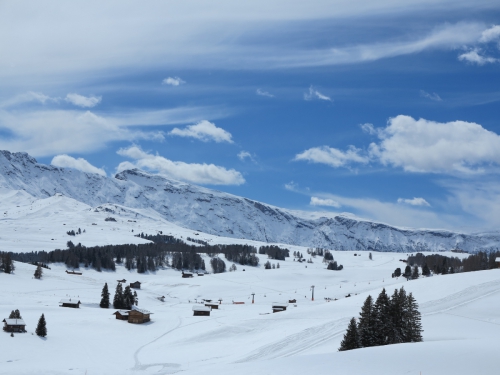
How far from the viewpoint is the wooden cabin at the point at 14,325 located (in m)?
58.3

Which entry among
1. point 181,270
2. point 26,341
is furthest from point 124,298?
point 181,270

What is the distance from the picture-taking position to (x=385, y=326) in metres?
40.0

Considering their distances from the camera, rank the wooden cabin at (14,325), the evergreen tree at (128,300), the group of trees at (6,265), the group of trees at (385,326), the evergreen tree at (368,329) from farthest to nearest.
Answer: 1. the group of trees at (6,265)
2. the evergreen tree at (128,300)
3. the wooden cabin at (14,325)
4. the evergreen tree at (368,329)
5. the group of trees at (385,326)

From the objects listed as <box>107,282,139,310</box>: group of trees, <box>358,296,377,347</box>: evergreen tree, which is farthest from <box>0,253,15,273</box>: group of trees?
<box>358,296,377,347</box>: evergreen tree

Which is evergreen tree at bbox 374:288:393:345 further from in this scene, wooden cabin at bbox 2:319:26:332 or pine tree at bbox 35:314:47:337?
wooden cabin at bbox 2:319:26:332

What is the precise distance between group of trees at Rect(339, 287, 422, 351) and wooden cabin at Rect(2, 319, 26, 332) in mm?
38734

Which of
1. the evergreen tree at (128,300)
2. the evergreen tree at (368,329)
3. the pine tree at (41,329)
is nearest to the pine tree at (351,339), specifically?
the evergreen tree at (368,329)

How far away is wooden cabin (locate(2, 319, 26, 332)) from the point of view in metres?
58.3

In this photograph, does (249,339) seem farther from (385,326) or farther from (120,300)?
(120,300)

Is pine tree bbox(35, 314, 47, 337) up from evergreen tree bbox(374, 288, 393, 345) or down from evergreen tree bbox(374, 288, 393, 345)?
down

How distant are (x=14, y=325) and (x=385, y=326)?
42.4 metres

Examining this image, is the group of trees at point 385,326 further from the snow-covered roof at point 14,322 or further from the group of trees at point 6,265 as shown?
the group of trees at point 6,265

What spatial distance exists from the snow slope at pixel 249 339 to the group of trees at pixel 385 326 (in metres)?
2.61

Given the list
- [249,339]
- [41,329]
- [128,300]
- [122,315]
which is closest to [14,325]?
[41,329]
